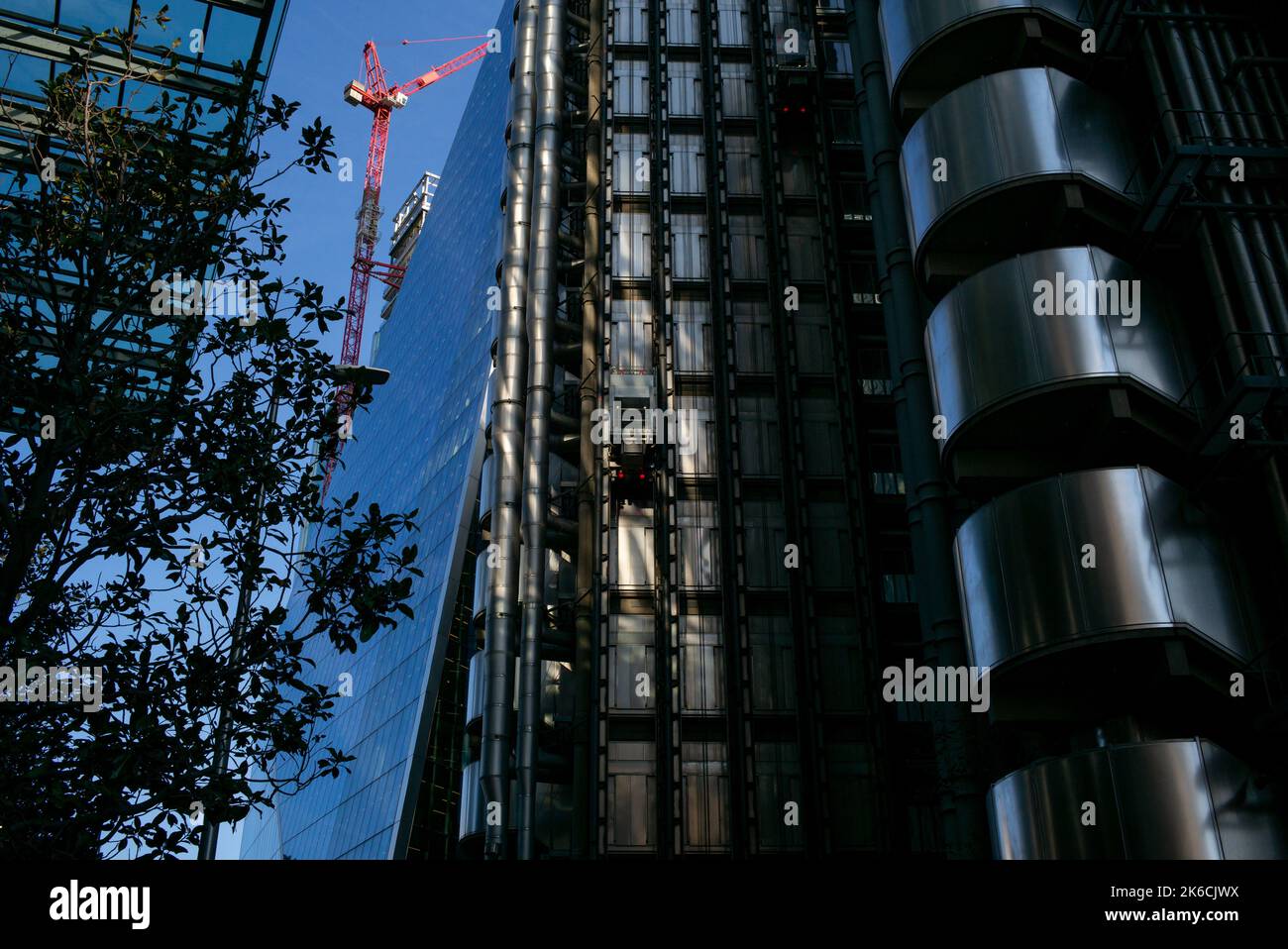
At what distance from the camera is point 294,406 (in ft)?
46.0

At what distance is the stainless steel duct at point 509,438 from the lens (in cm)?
3700

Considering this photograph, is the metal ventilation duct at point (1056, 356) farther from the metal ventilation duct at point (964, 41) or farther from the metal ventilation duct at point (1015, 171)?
the metal ventilation duct at point (964, 41)

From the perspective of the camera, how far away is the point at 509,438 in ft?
138

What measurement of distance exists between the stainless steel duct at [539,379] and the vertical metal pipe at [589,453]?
47.8 inches

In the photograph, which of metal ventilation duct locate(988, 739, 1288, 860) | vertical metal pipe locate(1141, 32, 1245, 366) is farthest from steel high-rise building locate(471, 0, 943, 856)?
vertical metal pipe locate(1141, 32, 1245, 366)

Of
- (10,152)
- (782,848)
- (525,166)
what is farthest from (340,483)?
(10,152)

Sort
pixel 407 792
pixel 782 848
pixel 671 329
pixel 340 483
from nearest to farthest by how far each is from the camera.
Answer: pixel 782 848 < pixel 671 329 < pixel 407 792 < pixel 340 483

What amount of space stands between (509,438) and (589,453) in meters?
3.11

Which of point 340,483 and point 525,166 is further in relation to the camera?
point 340,483

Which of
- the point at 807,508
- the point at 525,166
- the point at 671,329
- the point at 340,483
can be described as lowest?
the point at 807,508

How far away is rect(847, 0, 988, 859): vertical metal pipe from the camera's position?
22766 millimetres

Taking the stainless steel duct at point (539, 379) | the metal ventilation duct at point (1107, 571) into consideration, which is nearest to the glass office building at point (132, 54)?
the metal ventilation duct at point (1107, 571)
